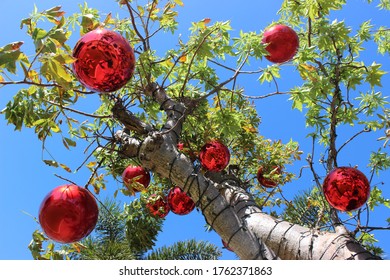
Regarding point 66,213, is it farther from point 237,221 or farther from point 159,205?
point 159,205

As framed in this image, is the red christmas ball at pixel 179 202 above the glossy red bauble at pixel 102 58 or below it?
above

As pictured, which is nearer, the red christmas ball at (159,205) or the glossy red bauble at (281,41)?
the glossy red bauble at (281,41)

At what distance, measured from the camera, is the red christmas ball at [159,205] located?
357 centimetres

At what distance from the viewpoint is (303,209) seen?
19.0 ft

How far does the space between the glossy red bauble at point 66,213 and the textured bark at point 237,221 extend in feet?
2.55

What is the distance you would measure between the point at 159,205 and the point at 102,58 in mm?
2014

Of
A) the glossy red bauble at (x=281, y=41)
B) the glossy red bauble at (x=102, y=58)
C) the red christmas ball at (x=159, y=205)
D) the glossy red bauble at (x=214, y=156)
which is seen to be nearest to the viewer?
the glossy red bauble at (x=102, y=58)

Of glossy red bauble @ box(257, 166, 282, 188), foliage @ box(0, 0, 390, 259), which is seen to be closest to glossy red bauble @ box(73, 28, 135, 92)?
foliage @ box(0, 0, 390, 259)

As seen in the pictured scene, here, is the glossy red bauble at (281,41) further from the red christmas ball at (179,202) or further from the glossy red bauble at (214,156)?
the red christmas ball at (179,202)

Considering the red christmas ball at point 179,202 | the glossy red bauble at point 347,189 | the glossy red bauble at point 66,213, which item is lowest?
the glossy red bauble at point 66,213

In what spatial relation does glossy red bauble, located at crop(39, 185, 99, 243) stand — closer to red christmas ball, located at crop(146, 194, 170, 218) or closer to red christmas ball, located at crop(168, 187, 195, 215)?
red christmas ball, located at crop(168, 187, 195, 215)

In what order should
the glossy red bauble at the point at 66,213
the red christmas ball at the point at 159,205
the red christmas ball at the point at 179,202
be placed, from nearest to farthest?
the glossy red bauble at the point at 66,213 < the red christmas ball at the point at 179,202 < the red christmas ball at the point at 159,205

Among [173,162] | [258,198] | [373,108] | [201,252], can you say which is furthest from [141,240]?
[373,108]

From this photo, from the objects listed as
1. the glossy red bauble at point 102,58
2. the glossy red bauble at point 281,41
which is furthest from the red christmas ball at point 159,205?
the glossy red bauble at point 102,58
